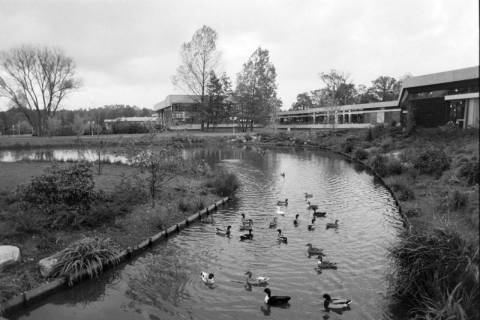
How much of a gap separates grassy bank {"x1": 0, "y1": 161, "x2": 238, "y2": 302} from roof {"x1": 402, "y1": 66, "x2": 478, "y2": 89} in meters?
27.9

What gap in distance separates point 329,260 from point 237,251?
3.04m

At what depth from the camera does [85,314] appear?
7.84 meters

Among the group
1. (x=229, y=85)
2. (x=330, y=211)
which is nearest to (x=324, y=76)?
(x=229, y=85)

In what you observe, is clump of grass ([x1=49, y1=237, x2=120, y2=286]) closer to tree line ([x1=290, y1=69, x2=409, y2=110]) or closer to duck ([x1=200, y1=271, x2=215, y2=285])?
duck ([x1=200, y1=271, x2=215, y2=285])

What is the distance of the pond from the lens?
7965mm

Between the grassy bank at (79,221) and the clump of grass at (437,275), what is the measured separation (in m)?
8.22

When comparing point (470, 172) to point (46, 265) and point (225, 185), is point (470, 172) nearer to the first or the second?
point (225, 185)

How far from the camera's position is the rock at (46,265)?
8.93 m

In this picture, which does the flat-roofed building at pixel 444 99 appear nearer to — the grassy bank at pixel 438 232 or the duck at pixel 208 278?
the grassy bank at pixel 438 232

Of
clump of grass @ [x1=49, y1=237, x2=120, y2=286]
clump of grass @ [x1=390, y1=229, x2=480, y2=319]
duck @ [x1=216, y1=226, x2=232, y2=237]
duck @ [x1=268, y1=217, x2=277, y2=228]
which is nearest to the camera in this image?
clump of grass @ [x1=390, y1=229, x2=480, y2=319]

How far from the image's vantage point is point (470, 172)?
16062 millimetres

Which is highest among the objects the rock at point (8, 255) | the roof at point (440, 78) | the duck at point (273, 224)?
the roof at point (440, 78)

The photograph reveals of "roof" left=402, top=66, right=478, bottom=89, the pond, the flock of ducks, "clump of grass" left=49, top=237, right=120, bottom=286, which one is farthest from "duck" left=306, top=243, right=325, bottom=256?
"roof" left=402, top=66, right=478, bottom=89

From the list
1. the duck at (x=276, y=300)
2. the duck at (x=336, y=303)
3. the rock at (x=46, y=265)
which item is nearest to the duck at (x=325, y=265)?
the duck at (x=336, y=303)
